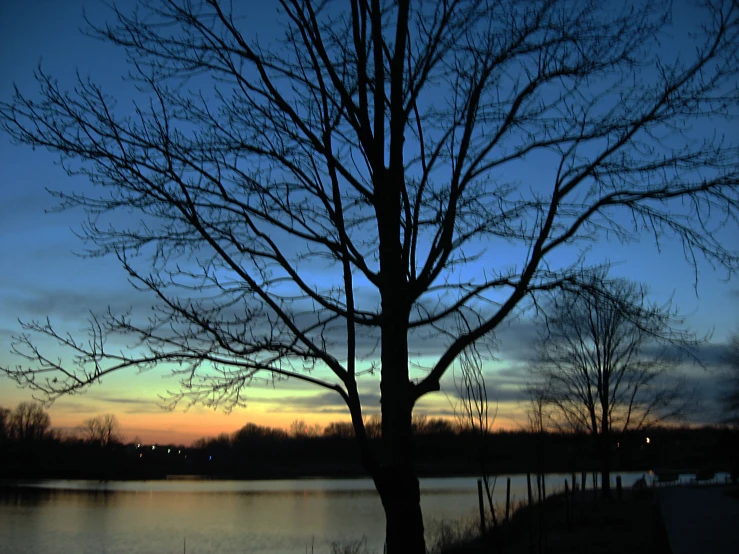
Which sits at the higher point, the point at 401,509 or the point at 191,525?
the point at 401,509

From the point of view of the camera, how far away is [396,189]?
6480mm

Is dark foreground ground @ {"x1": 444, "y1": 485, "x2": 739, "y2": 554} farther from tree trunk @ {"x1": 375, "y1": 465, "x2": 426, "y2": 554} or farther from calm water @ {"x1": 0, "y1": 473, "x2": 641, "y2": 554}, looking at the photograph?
calm water @ {"x1": 0, "y1": 473, "x2": 641, "y2": 554}

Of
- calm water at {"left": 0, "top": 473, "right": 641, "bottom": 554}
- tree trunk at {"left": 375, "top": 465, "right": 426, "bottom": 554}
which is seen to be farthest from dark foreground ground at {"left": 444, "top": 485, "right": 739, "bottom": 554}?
calm water at {"left": 0, "top": 473, "right": 641, "bottom": 554}

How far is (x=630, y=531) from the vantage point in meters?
17.1

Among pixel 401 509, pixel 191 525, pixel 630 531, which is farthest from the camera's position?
pixel 191 525

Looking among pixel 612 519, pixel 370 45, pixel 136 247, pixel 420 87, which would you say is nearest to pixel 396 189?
pixel 420 87

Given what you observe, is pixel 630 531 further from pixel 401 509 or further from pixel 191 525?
pixel 191 525

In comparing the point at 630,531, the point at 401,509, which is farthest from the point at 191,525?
the point at 401,509

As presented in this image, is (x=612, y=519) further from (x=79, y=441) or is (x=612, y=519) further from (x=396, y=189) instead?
(x=79, y=441)

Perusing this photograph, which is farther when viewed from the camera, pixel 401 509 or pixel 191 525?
pixel 191 525

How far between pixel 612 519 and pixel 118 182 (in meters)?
18.9

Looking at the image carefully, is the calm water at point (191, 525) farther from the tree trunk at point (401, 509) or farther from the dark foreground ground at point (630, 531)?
the tree trunk at point (401, 509)

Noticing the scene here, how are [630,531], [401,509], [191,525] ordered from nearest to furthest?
[401,509] → [630,531] → [191,525]

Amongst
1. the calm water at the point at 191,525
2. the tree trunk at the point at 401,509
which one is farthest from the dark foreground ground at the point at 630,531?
the calm water at the point at 191,525
